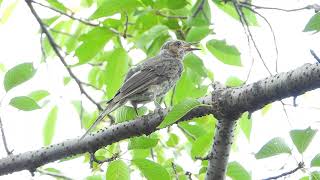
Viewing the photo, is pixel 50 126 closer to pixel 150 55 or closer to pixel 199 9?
pixel 150 55

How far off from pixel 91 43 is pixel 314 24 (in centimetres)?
166

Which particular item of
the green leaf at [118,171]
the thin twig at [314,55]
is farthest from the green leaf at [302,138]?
the green leaf at [118,171]

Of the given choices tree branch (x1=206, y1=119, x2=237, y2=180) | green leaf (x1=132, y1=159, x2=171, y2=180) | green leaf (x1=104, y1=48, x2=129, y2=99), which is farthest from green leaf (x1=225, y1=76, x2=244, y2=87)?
green leaf (x1=132, y1=159, x2=171, y2=180)

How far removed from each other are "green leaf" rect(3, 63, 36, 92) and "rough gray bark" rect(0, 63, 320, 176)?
41 centimetres

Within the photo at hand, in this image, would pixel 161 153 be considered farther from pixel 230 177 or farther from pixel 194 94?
pixel 230 177

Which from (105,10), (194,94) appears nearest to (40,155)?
(105,10)

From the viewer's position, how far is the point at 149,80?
4.73 metres

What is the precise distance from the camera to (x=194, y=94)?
403 cm

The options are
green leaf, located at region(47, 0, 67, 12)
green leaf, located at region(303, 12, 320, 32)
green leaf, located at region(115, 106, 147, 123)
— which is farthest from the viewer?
green leaf, located at region(47, 0, 67, 12)

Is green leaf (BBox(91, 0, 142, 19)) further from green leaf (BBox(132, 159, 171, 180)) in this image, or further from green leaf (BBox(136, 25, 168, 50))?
green leaf (BBox(132, 159, 171, 180))

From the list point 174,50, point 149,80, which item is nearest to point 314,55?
point 149,80

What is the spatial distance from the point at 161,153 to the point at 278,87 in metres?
2.53

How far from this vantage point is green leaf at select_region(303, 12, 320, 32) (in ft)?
8.51

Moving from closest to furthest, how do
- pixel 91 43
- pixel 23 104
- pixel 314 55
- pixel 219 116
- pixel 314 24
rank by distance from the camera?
1. pixel 314 55
2. pixel 314 24
3. pixel 219 116
4. pixel 23 104
5. pixel 91 43
